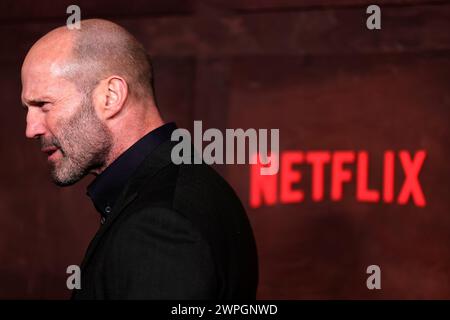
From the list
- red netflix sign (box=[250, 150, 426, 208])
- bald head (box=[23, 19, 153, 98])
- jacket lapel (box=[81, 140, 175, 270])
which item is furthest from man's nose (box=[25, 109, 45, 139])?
red netflix sign (box=[250, 150, 426, 208])

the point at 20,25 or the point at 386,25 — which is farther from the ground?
the point at 20,25

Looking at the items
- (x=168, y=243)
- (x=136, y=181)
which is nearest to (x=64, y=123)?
(x=136, y=181)

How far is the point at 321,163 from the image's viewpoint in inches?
123

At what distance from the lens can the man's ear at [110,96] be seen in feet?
4.58

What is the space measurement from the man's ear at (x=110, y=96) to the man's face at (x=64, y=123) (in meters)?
0.02

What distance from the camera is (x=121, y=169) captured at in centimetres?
142

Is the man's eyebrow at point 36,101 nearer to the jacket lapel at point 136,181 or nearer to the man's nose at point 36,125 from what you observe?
the man's nose at point 36,125

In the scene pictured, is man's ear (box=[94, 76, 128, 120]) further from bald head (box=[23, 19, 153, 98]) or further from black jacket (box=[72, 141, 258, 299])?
black jacket (box=[72, 141, 258, 299])

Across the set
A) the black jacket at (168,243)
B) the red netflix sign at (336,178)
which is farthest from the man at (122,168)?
the red netflix sign at (336,178)
